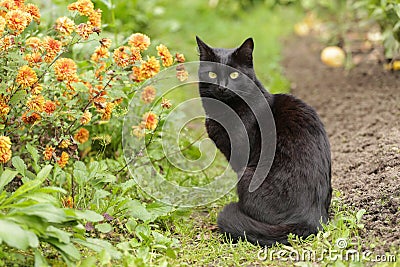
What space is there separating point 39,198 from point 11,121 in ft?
2.44

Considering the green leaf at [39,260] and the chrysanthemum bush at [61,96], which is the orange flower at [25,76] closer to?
the chrysanthemum bush at [61,96]

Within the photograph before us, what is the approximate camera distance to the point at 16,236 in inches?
87.4

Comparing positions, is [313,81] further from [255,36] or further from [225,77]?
[225,77]

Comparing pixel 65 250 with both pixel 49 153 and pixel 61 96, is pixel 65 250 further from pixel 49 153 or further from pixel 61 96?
pixel 61 96

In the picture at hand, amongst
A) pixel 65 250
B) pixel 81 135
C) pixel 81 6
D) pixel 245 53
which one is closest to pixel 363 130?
pixel 245 53

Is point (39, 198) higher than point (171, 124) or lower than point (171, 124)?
lower

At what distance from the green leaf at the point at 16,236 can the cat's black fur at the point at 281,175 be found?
1.08m

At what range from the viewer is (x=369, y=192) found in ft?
10.3

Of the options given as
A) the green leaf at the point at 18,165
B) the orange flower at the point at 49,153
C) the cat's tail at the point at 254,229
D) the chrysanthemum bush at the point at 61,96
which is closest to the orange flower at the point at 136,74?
the chrysanthemum bush at the point at 61,96

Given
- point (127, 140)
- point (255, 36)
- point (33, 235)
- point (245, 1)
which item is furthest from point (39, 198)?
point (255, 36)

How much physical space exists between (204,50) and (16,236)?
154 cm

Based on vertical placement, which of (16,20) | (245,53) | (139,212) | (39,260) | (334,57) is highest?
(334,57)

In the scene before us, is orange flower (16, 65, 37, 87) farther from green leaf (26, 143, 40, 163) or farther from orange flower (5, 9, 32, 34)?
green leaf (26, 143, 40, 163)

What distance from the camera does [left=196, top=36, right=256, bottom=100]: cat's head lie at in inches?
125
